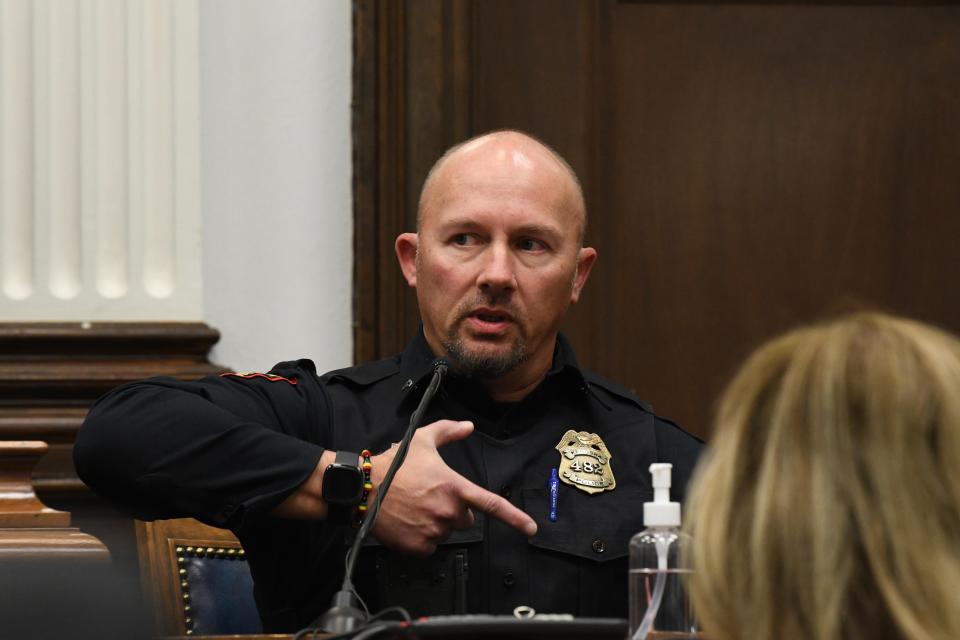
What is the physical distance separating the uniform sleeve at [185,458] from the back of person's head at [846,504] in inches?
41.1

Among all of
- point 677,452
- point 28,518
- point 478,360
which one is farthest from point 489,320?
point 28,518

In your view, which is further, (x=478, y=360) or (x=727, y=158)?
(x=727, y=158)

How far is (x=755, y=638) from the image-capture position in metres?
0.83

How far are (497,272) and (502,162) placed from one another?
211 mm

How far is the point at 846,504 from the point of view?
0.82m

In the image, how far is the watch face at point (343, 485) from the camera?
176cm

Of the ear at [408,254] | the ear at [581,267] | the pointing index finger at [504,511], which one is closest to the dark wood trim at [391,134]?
the ear at [408,254]

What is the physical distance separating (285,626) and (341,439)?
290mm

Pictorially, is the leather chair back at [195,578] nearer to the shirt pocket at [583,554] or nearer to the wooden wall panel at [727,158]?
the shirt pocket at [583,554]

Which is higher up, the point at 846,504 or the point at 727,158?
the point at 727,158

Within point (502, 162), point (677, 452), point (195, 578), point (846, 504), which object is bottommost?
point (195, 578)

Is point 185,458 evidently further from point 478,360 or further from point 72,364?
point 72,364

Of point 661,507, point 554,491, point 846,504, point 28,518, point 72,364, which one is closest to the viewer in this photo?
point 846,504

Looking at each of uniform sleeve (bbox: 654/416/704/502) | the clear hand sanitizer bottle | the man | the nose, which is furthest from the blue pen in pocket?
the clear hand sanitizer bottle
